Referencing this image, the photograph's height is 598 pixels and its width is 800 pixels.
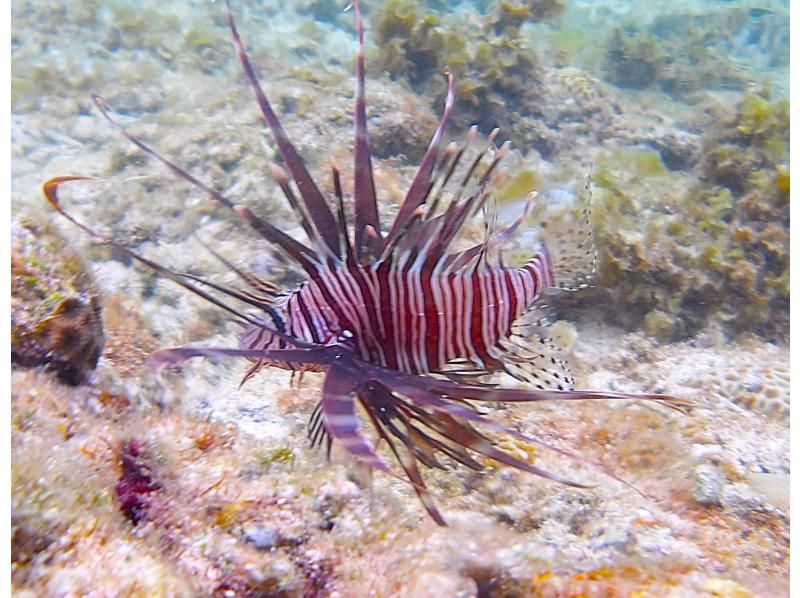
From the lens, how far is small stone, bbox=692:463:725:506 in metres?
2.14

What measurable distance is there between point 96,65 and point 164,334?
5.83m

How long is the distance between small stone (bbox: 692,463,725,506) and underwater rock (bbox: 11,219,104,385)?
7.60 ft

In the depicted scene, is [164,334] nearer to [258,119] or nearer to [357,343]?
[357,343]

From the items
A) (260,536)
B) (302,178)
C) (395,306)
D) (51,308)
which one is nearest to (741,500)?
(395,306)

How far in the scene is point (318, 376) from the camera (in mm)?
3129

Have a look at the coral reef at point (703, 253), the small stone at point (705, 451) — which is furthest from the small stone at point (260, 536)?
the coral reef at point (703, 253)

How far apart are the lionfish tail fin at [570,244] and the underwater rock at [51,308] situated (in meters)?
1.94

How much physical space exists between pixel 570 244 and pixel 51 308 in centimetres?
218

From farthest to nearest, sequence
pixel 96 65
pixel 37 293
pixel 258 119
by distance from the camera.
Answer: pixel 96 65 → pixel 258 119 → pixel 37 293

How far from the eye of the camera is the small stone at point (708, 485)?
7.03 feet

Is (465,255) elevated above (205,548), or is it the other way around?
(465,255)

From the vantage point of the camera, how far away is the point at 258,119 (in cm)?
519

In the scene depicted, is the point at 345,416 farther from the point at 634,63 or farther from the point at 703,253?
the point at 634,63

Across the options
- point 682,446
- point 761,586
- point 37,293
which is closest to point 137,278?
point 37,293
